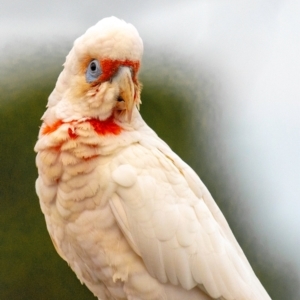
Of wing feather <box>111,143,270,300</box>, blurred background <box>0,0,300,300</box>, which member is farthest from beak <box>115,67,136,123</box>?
blurred background <box>0,0,300,300</box>

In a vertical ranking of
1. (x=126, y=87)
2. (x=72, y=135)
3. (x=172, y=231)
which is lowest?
(x=172, y=231)

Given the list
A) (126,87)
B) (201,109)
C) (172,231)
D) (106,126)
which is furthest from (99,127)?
(201,109)

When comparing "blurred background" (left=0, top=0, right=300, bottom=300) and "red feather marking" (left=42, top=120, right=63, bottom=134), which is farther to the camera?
"blurred background" (left=0, top=0, right=300, bottom=300)

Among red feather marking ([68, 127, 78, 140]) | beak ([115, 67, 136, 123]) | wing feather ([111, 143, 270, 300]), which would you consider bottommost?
wing feather ([111, 143, 270, 300])

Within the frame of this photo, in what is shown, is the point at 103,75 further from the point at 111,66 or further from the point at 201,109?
the point at 201,109

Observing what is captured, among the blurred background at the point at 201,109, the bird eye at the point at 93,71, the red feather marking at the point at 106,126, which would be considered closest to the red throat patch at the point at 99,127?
the red feather marking at the point at 106,126

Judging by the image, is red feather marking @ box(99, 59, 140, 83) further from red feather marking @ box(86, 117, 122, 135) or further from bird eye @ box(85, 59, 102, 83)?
red feather marking @ box(86, 117, 122, 135)

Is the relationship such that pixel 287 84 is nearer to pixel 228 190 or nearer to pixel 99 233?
pixel 228 190
